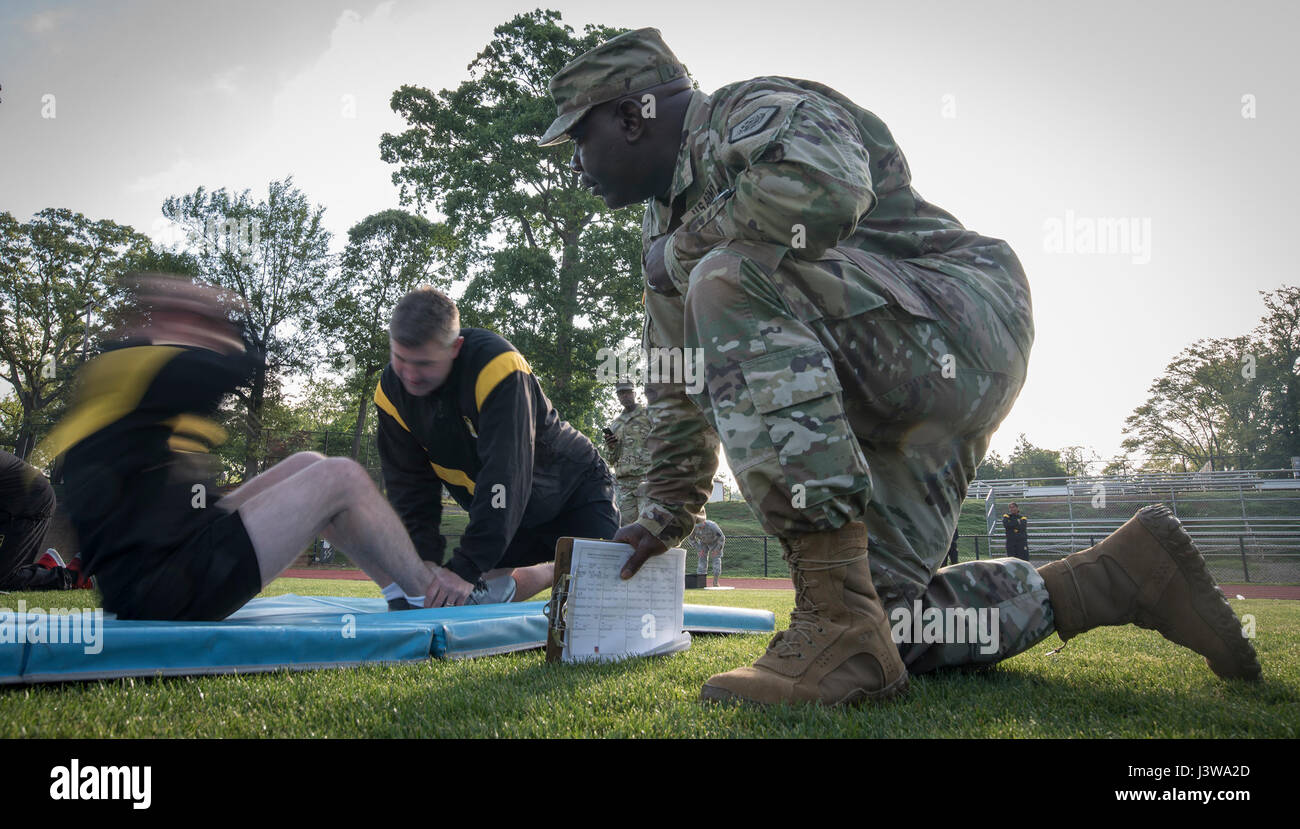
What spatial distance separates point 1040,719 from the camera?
140 cm

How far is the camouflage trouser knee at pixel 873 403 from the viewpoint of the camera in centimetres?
162

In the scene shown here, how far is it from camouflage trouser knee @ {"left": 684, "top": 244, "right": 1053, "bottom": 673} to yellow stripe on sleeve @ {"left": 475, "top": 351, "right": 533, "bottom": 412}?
2046 millimetres

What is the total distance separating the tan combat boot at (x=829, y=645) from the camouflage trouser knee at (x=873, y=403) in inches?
2.8

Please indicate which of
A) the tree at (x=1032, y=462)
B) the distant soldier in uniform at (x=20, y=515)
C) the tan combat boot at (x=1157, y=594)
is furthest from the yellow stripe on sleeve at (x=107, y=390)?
the tree at (x=1032, y=462)

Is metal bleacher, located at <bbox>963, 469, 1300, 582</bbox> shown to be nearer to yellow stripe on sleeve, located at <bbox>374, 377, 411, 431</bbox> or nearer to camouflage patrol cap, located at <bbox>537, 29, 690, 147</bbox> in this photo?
yellow stripe on sleeve, located at <bbox>374, 377, 411, 431</bbox>

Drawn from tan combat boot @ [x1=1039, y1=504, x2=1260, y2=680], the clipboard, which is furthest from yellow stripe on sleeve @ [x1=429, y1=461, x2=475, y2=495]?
tan combat boot @ [x1=1039, y1=504, x2=1260, y2=680]

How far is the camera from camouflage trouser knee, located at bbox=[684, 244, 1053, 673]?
162cm

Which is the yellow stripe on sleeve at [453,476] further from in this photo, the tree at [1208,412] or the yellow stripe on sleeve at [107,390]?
the tree at [1208,412]

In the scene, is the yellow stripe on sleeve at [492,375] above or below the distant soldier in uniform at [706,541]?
above

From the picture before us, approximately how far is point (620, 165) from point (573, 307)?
18.9 meters

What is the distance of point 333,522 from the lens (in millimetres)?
3037
